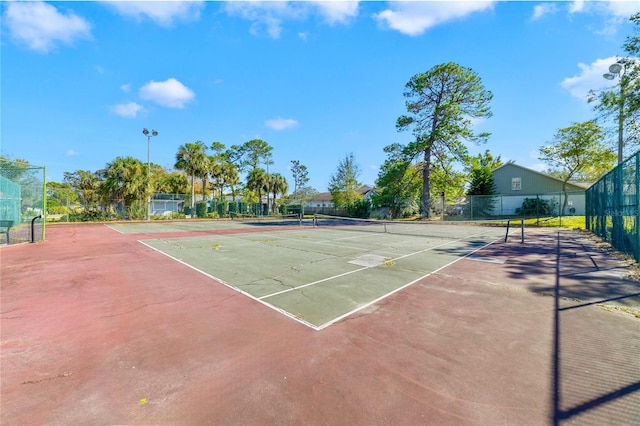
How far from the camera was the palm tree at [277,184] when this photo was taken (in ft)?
155

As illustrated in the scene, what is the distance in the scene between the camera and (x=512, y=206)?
36625mm

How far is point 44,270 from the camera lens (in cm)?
767

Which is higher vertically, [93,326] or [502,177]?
[502,177]

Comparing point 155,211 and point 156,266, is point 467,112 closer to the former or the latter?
point 156,266

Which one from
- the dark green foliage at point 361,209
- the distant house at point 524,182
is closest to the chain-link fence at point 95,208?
the dark green foliage at point 361,209

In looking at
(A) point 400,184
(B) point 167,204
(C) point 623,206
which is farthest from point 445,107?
(B) point 167,204

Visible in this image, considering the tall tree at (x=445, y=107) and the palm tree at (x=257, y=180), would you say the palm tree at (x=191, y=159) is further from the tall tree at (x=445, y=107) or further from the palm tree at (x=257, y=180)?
the tall tree at (x=445, y=107)

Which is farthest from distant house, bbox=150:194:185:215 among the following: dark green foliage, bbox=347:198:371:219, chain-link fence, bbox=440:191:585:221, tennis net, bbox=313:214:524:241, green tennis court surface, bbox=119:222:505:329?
chain-link fence, bbox=440:191:585:221

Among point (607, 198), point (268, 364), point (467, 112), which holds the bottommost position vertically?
point (268, 364)

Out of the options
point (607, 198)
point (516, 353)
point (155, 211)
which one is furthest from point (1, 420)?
point (155, 211)

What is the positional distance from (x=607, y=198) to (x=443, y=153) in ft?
64.0

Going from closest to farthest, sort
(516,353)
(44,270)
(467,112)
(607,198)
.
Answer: (516,353) < (44,270) < (607,198) < (467,112)

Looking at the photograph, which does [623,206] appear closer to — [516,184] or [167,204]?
[516,184]

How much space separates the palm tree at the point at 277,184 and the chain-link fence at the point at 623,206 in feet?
133
